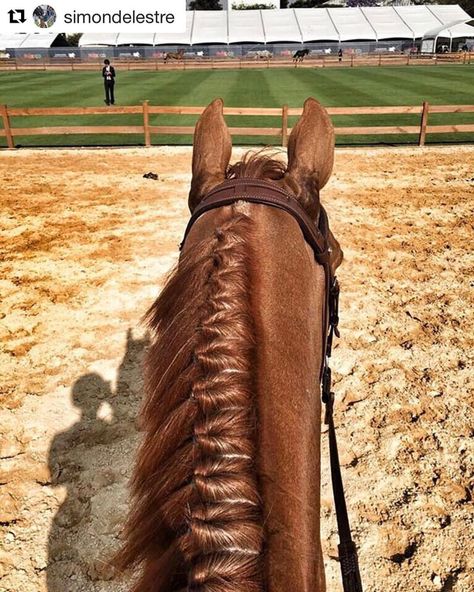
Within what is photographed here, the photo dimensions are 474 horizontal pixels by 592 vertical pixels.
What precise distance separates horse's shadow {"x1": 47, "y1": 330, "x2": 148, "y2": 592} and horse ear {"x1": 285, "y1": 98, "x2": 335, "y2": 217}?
6.74 ft

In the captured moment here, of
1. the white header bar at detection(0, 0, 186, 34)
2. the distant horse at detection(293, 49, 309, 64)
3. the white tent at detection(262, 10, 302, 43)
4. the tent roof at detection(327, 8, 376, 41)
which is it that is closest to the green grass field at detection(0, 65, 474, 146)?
the distant horse at detection(293, 49, 309, 64)

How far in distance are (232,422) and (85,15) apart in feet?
161

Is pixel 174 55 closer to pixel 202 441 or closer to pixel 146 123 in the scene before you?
pixel 146 123

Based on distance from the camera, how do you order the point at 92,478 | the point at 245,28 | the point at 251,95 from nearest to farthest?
the point at 92,478 < the point at 251,95 < the point at 245,28

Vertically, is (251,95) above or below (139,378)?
above

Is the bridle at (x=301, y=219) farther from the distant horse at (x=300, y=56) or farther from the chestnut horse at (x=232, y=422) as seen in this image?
the distant horse at (x=300, y=56)

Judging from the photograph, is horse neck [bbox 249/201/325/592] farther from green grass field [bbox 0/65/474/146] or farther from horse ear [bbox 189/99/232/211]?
green grass field [bbox 0/65/474/146]

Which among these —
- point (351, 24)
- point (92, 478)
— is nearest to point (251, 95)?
point (92, 478)

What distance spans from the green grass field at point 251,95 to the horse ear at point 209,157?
40.1 feet

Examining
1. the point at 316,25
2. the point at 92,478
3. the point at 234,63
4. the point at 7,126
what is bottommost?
the point at 92,478

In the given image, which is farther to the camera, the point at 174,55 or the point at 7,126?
the point at 174,55

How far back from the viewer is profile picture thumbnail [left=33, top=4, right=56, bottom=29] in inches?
1612

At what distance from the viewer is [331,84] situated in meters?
24.3

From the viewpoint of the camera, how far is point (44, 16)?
42.6 m
